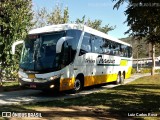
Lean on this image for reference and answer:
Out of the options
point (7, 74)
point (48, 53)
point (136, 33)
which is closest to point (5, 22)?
point (7, 74)

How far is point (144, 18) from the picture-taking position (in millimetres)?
9656

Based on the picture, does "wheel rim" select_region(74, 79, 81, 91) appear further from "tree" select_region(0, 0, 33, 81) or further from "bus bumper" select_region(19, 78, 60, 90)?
"tree" select_region(0, 0, 33, 81)

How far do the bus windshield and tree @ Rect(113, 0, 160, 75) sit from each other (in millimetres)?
4935

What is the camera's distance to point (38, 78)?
15000 mm

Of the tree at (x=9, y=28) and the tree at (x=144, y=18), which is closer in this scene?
the tree at (x=144, y=18)

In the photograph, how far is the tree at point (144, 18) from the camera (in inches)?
369

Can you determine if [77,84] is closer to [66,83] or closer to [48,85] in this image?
[66,83]

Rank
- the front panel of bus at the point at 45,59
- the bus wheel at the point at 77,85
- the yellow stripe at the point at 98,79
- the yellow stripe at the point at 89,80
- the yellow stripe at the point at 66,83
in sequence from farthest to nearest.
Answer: the yellow stripe at the point at 98,79, the bus wheel at the point at 77,85, the yellow stripe at the point at 89,80, the yellow stripe at the point at 66,83, the front panel of bus at the point at 45,59

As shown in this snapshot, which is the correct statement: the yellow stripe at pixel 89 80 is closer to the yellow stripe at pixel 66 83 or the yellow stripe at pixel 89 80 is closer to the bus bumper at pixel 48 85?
the yellow stripe at pixel 66 83

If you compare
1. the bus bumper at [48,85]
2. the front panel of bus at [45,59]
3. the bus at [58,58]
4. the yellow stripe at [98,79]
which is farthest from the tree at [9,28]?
the yellow stripe at [98,79]

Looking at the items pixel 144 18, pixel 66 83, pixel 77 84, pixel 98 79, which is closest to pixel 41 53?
pixel 66 83

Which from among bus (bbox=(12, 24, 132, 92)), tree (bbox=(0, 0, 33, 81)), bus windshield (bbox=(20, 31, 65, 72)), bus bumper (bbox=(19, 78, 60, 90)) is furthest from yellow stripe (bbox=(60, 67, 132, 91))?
tree (bbox=(0, 0, 33, 81))

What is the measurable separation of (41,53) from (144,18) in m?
6.79

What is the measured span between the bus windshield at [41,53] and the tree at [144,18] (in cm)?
493
